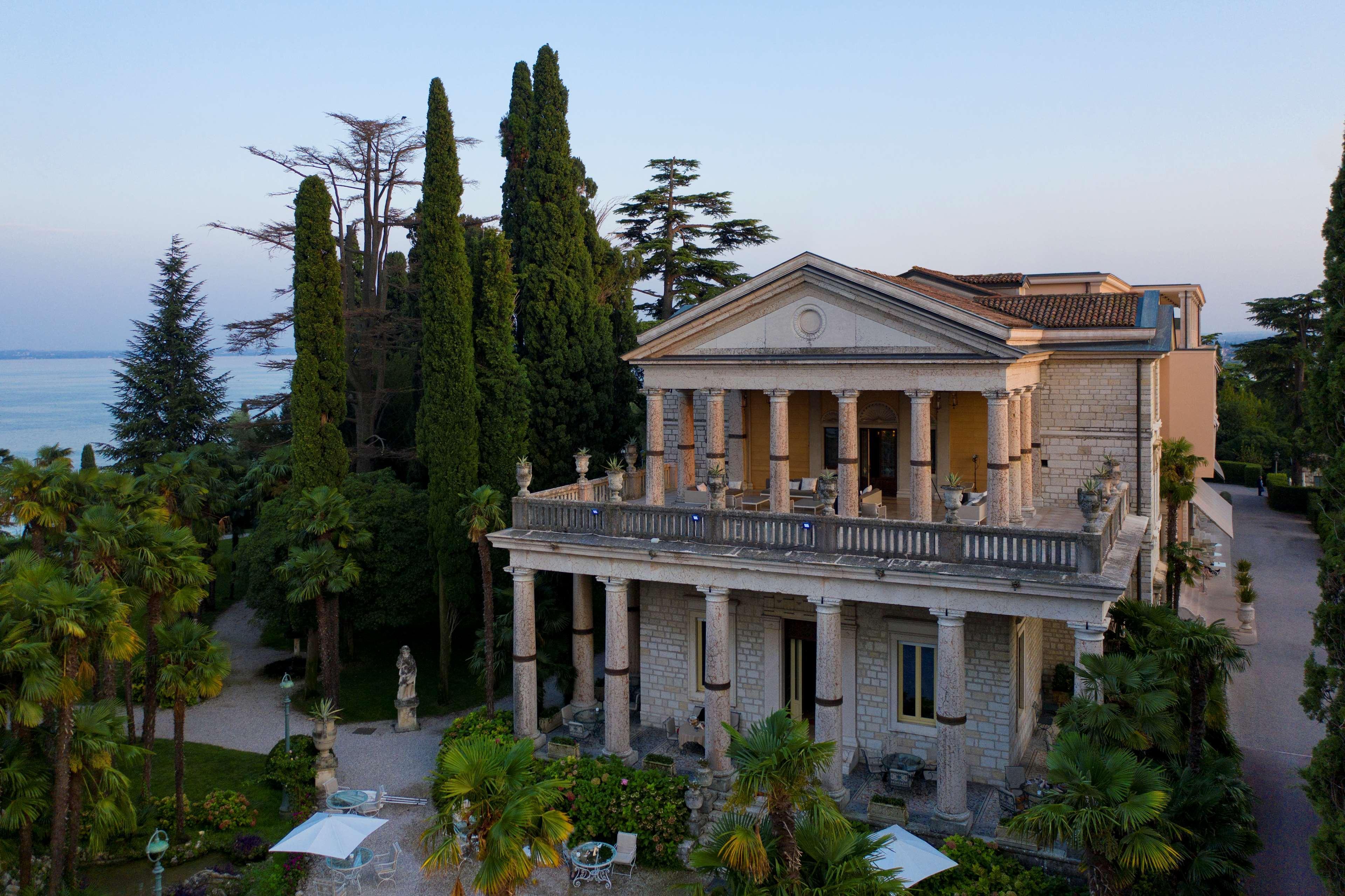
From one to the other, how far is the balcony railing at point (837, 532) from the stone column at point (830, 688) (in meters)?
1.23

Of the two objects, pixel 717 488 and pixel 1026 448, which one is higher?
pixel 1026 448

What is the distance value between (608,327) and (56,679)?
756 inches

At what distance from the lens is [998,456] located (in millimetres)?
20328

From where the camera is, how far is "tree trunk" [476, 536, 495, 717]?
23.2 metres

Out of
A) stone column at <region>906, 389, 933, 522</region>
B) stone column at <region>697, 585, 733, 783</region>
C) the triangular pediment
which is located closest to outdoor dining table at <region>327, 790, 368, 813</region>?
stone column at <region>697, 585, 733, 783</region>

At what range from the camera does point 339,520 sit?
25.4m

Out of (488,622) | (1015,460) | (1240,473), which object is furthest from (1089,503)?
(1240,473)

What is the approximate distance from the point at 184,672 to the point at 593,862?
9293mm

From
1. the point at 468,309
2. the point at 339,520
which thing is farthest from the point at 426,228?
the point at 339,520

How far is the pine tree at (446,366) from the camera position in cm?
2698

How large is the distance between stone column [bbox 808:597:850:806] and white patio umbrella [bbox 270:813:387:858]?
8716mm

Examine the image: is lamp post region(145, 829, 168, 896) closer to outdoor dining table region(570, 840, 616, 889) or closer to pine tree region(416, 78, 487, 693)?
outdoor dining table region(570, 840, 616, 889)

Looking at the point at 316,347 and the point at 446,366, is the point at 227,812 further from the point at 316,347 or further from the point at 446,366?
the point at 316,347

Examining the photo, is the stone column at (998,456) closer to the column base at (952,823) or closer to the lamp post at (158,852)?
the column base at (952,823)
